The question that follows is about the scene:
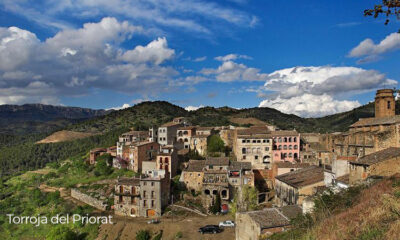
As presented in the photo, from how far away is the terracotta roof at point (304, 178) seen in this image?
3232 centimetres

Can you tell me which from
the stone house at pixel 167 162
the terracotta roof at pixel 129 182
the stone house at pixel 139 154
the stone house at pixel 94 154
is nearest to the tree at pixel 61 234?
the terracotta roof at pixel 129 182

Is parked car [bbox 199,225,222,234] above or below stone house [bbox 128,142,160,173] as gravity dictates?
below

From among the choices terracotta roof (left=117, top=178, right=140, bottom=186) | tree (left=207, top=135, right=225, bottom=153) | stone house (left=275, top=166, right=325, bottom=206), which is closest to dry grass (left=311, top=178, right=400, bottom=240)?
stone house (left=275, top=166, right=325, bottom=206)

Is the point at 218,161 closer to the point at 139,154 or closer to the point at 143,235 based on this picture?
the point at 139,154

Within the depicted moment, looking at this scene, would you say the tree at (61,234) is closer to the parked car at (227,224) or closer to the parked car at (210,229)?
the parked car at (210,229)

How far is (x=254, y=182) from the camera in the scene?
45938 millimetres

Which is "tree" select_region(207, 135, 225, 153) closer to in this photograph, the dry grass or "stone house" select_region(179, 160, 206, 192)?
"stone house" select_region(179, 160, 206, 192)

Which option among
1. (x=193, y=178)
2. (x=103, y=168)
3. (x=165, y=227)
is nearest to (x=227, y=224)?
(x=165, y=227)

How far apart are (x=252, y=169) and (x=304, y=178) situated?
1281 cm

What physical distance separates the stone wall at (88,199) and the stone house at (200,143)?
20314 millimetres

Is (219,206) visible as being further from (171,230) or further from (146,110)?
(146,110)

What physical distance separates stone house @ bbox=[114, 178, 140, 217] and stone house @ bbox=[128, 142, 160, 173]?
30.2ft

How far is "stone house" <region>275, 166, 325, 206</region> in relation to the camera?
31208mm

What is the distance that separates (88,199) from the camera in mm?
50969
